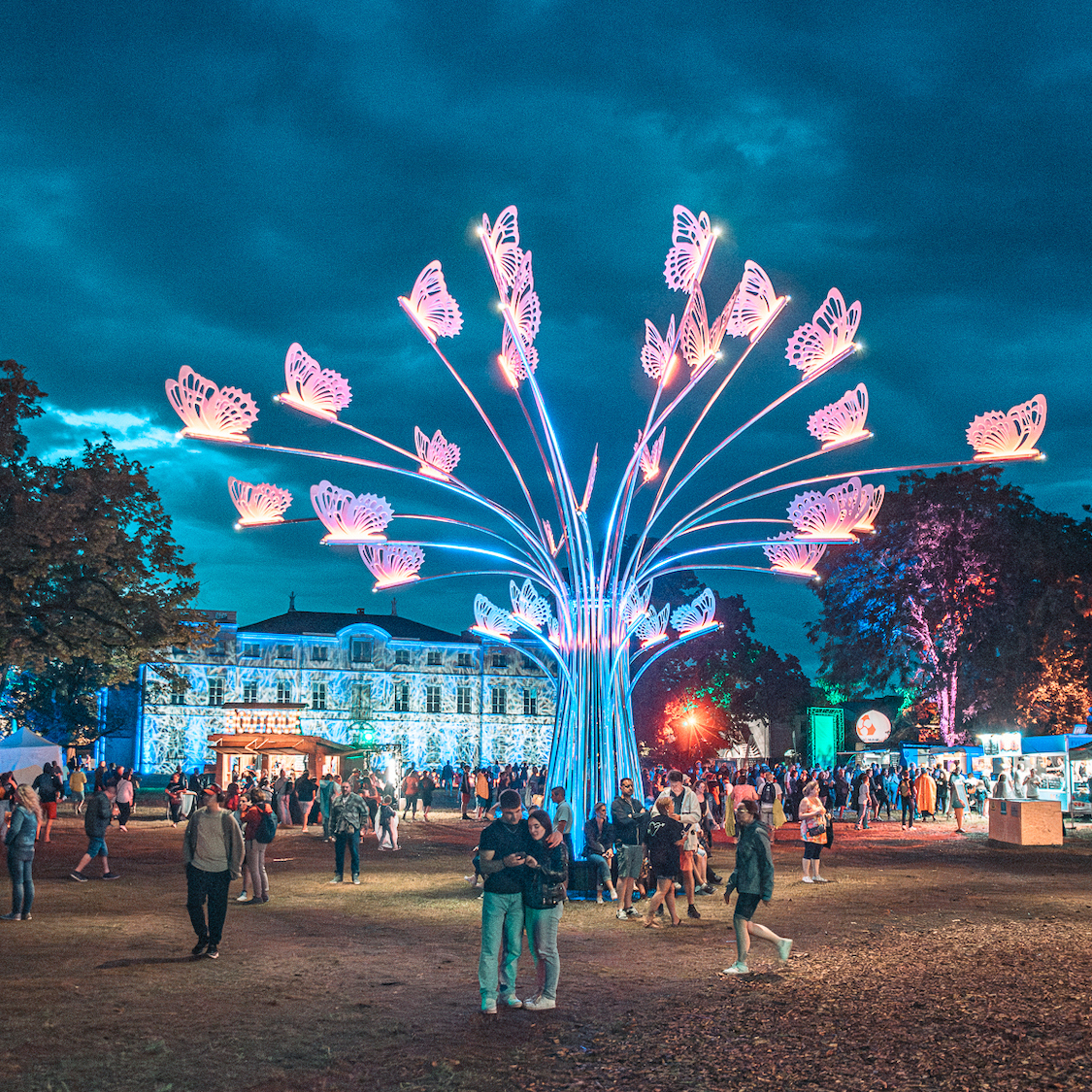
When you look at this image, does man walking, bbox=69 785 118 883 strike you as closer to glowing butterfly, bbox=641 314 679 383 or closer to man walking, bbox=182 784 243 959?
man walking, bbox=182 784 243 959

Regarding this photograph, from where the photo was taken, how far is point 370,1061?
6.77m

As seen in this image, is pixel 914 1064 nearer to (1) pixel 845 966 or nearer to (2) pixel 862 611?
(1) pixel 845 966

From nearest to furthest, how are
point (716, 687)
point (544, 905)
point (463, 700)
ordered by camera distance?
point (544, 905) < point (716, 687) < point (463, 700)

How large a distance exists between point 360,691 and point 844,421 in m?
53.9

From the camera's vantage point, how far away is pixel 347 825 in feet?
53.3

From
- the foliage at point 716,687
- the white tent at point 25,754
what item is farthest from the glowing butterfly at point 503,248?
the foliage at point 716,687

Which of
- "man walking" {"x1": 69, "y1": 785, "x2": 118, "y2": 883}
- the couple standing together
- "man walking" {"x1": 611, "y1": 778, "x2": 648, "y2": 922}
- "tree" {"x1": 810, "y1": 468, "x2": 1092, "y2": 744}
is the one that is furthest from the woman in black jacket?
"tree" {"x1": 810, "y1": 468, "x2": 1092, "y2": 744}

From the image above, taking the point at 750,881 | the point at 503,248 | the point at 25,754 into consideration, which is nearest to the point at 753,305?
the point at 503,248

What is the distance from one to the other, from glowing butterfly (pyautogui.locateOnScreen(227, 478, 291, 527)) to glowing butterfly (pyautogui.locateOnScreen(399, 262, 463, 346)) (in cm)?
321

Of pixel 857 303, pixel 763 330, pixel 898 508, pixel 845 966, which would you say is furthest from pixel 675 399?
pixel 898 508

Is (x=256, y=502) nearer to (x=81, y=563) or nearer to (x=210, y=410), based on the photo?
(x=210, y=410)

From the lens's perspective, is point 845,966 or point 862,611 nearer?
point 845,966

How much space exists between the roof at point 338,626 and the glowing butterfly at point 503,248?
5355 centimetres

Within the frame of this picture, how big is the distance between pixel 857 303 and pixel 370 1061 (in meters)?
11.6
